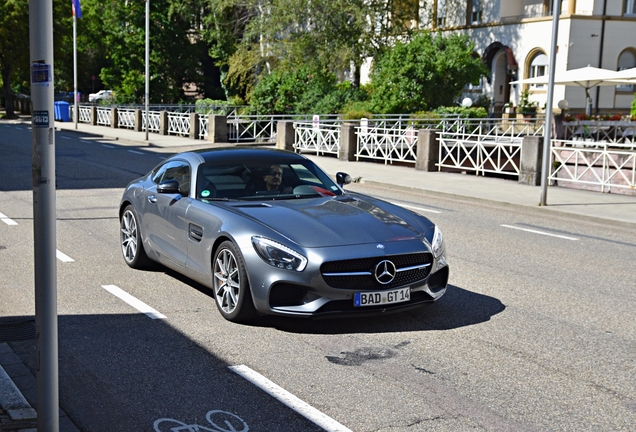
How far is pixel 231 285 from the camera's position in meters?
7.31

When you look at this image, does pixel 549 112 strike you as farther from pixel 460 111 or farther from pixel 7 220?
pixel 460 111

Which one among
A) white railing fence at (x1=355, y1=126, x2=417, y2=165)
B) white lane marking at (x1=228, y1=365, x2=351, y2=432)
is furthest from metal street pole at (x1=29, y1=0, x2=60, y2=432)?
white railing fence at (x1=355, y1=126, x2=417, y2=165)

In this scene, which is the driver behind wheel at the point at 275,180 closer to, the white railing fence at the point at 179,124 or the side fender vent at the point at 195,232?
the side fender vent at the point at 195,232

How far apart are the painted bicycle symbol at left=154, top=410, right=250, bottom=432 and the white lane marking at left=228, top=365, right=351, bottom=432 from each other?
403 millimetres

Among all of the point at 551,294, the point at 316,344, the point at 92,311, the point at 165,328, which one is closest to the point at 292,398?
the point at 316,344

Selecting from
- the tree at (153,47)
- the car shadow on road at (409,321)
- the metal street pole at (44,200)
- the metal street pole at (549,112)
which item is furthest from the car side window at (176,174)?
the tree at (153,47)

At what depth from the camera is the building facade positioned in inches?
1871

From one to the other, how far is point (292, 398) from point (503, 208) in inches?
480

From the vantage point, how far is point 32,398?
17.3ft

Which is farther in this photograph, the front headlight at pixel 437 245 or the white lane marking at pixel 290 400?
the front headlight at pixel 437 245

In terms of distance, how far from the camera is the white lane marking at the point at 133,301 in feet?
25.1

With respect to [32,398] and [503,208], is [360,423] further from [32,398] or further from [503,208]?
[503,208]

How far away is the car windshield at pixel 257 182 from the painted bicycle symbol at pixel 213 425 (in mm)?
3327

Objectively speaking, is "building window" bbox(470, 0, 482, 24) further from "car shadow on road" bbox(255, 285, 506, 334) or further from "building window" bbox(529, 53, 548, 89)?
"car shadow on road" bbox(255, 285, 506, 334)
